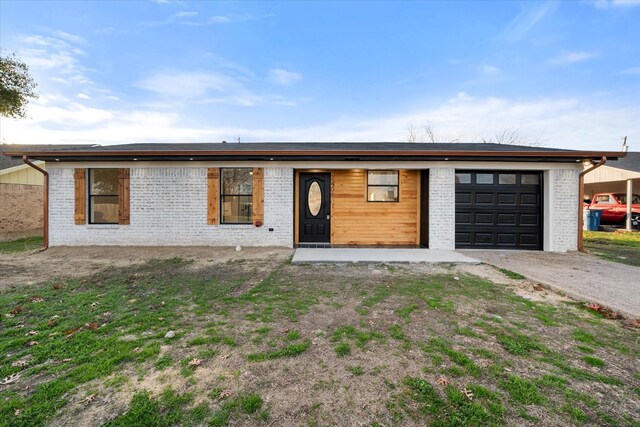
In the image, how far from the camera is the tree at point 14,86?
40.5 ft

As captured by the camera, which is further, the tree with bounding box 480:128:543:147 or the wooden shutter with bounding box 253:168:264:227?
the tree with bounding box 480:128:543:147

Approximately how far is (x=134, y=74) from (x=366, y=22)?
456 inches

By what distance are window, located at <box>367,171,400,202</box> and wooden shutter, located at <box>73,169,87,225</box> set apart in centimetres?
871

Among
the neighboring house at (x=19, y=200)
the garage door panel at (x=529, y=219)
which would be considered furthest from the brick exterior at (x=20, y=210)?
the garage door panel at (x=529, y=219)

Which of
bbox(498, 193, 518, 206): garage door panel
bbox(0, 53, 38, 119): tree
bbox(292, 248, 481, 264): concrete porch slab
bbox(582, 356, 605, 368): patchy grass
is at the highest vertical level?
bbox(0, 53, 38, 119): tree

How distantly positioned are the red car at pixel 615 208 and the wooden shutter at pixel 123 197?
829 inches

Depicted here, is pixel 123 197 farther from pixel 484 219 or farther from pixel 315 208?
pixel 484 219

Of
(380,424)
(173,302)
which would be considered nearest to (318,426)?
(380,424)

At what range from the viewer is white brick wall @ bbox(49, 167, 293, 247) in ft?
26.6

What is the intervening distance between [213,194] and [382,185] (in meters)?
5.32

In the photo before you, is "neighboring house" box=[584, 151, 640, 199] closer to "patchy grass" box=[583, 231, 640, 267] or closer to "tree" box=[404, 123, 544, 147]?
"patchy grass" box=[583, 231, 640, 267]

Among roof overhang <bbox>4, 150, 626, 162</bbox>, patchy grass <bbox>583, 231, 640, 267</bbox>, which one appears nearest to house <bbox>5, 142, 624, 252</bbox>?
roof overhang <bbox>4, 150, 626, 162</bbox>

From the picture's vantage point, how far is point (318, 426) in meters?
1.67

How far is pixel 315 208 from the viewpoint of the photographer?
871 centimetres
